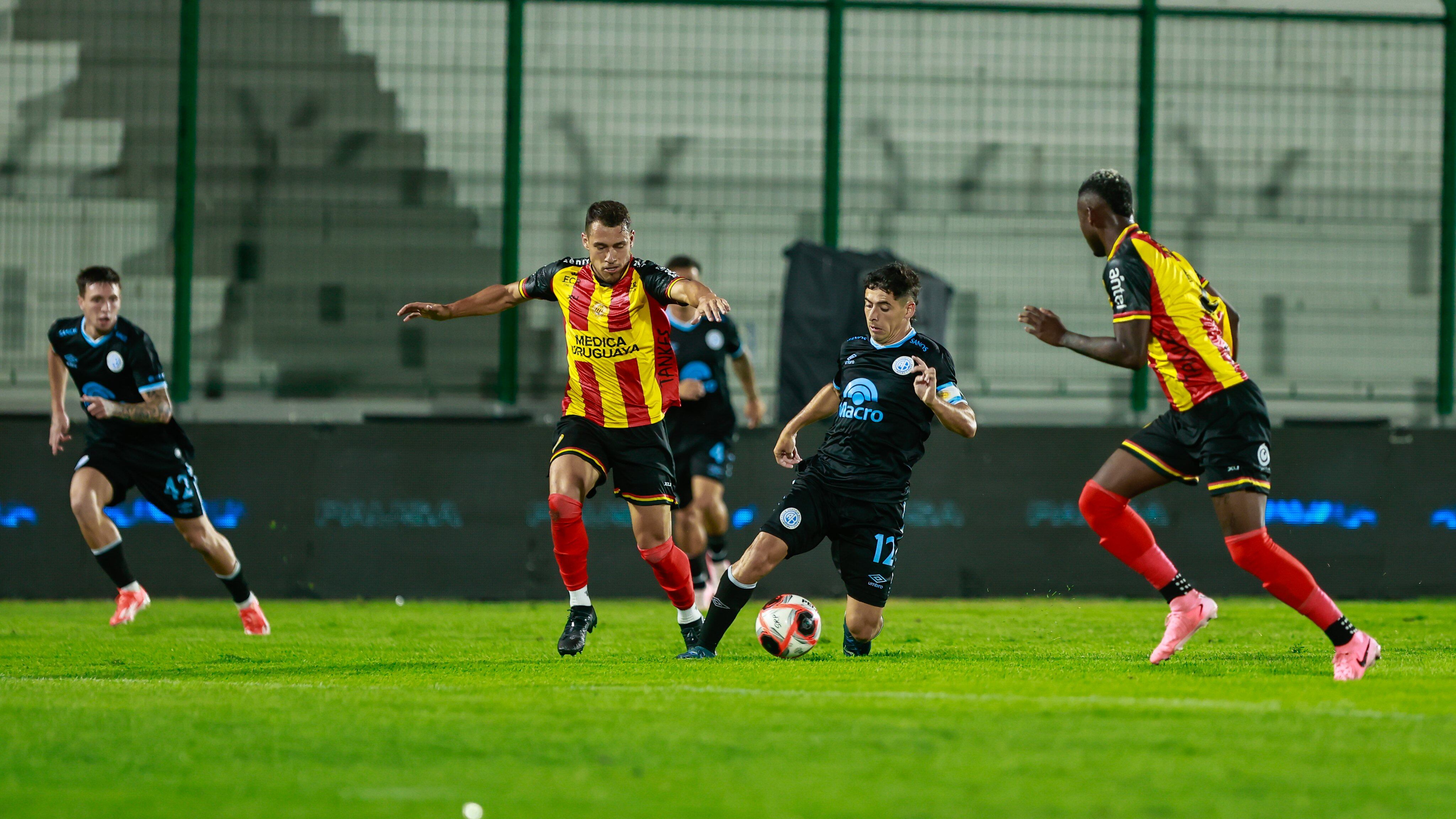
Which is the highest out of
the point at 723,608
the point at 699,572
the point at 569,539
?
the point at 569,539

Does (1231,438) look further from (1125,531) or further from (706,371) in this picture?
(706,371)

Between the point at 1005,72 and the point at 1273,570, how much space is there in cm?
684

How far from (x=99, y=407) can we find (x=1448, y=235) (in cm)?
1033

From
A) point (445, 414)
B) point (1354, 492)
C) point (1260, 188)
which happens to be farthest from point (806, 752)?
point (1260, 188)

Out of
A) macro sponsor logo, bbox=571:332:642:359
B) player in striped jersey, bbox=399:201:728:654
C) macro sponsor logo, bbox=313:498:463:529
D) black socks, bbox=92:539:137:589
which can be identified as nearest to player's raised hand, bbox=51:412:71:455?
black socks, bbox=92:539:137:589

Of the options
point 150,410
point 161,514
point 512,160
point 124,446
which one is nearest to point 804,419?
point 150,410

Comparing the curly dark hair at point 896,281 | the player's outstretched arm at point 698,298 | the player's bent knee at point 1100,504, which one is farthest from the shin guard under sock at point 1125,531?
the player's outstretched arm at point 698,298

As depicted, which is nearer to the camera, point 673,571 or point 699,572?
point 673,571

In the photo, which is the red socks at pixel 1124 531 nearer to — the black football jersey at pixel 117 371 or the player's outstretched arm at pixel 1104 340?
the player's outstretched arm at pixel 1104 340

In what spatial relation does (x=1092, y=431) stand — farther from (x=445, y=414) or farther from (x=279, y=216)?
(x=279, y=216)

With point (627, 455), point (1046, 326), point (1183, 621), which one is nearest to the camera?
point (1046, 326)

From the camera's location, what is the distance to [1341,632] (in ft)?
20.2

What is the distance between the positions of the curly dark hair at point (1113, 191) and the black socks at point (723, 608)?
229 cm

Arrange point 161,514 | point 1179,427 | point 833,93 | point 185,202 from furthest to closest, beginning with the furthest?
point 833,93, point 185,202, point 161,514, point 1179,427
